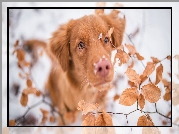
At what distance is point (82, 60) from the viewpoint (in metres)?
1.88

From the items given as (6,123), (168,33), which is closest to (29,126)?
A: (6,123)

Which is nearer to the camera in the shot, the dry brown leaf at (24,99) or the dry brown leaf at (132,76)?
the dry brown leaf at (132,76)

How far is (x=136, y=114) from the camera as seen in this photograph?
6.46 ft

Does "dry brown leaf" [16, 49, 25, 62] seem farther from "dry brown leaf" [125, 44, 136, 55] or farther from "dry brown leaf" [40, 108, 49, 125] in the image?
"dry brown leaf" [125, 44, 136, 55]

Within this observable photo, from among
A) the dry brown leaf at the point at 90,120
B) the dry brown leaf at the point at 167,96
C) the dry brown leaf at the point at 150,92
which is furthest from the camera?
the dry brown leaf at the point at 167,96

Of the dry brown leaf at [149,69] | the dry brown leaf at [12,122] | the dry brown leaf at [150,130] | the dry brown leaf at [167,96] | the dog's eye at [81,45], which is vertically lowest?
the dry brown leaf at [150,130]

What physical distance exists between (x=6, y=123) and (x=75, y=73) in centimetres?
62

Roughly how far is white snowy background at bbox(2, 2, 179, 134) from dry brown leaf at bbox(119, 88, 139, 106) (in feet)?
0.38

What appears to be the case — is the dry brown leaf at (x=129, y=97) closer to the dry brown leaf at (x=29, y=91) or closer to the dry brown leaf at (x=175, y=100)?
the dry brown leaf at (x=175, y=100)

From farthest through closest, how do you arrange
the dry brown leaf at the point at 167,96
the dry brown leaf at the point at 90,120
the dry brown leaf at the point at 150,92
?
the dry brown leaf at the point at 167,96, the dry brown leaf at the point at 90,120, the dry brown leaf at the point at 150,92

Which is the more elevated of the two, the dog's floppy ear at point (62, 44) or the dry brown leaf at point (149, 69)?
the dog's floppy ear at point (62, 44)

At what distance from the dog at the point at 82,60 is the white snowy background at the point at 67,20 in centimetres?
6

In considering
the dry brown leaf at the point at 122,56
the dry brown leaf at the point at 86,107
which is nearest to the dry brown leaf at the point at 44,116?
the dry brown leaf at the point at 86,107

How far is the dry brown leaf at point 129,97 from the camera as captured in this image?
5.93ft
